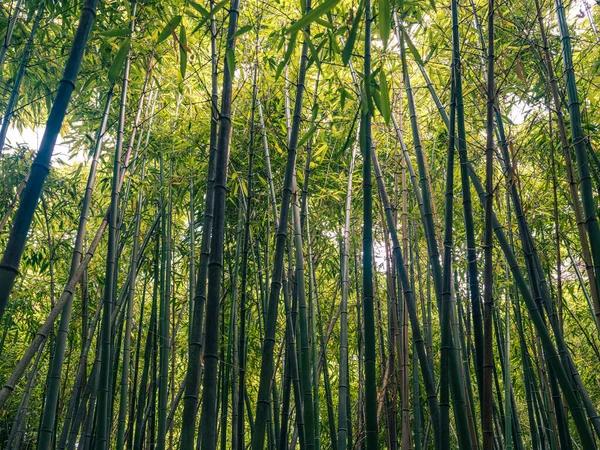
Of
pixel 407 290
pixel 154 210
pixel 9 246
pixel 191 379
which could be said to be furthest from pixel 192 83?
pixel 9 246

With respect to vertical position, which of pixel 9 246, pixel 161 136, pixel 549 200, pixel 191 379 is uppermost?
pixel 161 136

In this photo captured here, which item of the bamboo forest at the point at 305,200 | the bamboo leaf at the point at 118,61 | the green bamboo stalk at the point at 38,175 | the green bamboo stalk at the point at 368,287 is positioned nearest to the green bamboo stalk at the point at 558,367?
the bamboo forest at the point at 305,200

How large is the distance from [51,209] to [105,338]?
93.5 inches

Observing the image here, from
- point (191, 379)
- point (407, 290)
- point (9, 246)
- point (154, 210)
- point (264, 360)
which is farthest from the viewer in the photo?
point (154, 210)

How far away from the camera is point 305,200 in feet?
9.03

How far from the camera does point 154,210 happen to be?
180 inches

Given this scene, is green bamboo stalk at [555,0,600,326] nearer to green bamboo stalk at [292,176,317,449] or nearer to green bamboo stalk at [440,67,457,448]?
green bamboo stalk at [440,67,457,448]

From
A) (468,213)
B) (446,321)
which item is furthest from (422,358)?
(468,213)

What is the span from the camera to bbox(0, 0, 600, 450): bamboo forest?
1.63 meters

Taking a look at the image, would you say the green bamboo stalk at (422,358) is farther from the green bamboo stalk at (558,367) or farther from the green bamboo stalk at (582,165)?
the green bamboo stalk at (582,165)

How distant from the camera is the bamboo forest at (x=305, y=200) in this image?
163cm

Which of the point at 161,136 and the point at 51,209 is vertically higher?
the point at 161,136

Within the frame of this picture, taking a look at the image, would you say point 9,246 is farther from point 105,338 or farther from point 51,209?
point 51,209

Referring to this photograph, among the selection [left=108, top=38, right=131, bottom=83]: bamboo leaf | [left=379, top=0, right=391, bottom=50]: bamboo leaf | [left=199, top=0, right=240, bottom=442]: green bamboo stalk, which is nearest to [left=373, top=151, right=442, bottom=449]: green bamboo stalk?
[left=199, top=0, right=240, bottom=442]: green bamboo stalk
